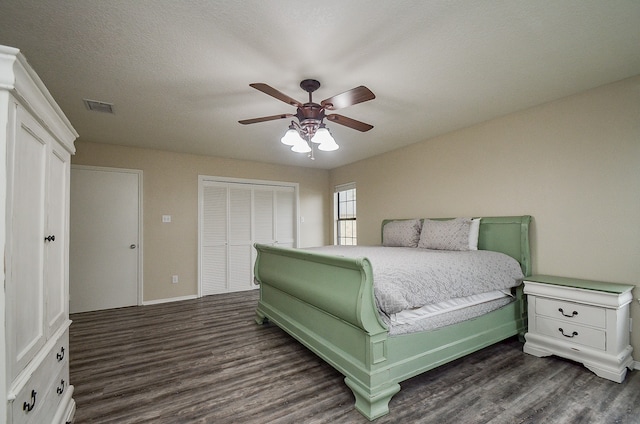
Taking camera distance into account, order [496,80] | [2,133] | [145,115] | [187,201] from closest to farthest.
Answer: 1. [2,133]
2. [496,80]
3. [145,115]
4. [187,201]

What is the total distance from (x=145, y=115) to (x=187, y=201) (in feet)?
6.06

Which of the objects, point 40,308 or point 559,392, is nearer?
point 40,308

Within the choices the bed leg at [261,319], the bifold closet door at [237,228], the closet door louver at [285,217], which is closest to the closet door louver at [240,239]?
the bifold closet door at [237,228]

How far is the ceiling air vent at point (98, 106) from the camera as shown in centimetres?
270

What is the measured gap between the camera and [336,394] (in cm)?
193

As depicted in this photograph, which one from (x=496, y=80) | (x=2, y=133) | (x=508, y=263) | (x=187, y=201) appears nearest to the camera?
(x=2, y=133)

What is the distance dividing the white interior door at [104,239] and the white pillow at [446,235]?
411 centimetres

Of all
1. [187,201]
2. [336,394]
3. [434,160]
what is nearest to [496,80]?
[434,160]

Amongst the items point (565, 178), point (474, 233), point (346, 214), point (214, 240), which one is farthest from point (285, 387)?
point (346, 214)

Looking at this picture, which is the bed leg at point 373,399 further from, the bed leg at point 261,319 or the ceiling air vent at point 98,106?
the ceiling air vent at point 98,106

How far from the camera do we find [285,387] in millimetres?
2023

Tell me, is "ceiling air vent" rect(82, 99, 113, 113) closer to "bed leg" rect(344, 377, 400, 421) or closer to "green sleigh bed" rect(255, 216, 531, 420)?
"green sleigh bed" rect(255, 216, 531, 420)

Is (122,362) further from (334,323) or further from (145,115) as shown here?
(145,115)

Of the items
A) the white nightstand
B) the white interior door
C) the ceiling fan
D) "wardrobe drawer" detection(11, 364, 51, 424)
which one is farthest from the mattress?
the white interior door
